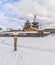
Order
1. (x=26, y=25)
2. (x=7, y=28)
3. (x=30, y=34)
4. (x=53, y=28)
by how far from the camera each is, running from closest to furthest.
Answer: (x=30, y=34), (x=26, y=25), (x=53, y=28), (x=7, y=28)

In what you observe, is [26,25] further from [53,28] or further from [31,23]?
[53,28]

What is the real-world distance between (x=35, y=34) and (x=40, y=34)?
1402 mm

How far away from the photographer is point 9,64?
24.8ft

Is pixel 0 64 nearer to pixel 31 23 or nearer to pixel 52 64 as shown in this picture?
pixel 52 64

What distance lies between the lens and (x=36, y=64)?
768 cm

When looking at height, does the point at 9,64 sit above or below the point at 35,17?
below

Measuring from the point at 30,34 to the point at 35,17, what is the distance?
2808 cm

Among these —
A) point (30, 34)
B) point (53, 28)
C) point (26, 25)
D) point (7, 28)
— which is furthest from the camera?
point (7, 28)

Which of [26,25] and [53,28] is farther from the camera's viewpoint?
[53,28]

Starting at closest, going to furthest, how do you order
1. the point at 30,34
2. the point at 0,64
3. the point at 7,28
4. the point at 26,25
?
the point at 0,64 < the point at 30,34 < the point at 26,25 < the point at 7,28

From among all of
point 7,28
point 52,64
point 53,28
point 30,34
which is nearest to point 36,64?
point 52,64

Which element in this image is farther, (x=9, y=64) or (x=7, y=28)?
(x=7, y=28)

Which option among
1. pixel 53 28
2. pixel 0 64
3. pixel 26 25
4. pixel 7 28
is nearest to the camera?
pixel 0 64

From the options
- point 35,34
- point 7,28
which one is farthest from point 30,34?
point 7,28
